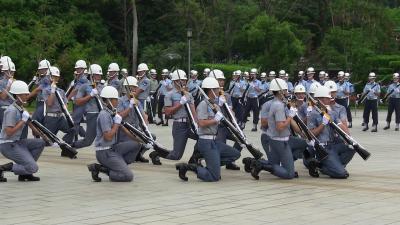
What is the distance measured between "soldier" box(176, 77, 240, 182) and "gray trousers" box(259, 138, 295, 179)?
788mm

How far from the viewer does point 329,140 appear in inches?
512

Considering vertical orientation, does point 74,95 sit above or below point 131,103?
below

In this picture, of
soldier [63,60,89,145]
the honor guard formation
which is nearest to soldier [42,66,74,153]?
the honor guard formation

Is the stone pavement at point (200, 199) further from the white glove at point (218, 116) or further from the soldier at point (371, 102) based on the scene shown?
the soldier at point (371, 102)

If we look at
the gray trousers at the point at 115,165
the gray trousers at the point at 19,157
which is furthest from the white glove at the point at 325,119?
the gray trousers at the point at 19,157

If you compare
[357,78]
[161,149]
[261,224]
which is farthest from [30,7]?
[261,224]

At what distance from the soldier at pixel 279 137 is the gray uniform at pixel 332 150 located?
2.19 ft

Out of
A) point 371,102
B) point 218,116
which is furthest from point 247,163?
point 371,102

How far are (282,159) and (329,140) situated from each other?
1.14 meters

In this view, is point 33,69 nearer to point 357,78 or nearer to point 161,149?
point 357,78

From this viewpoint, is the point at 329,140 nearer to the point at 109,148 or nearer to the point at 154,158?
the point at 154,158

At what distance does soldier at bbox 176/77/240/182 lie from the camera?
1218 cm

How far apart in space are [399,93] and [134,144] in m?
13.3

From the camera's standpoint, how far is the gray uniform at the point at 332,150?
41.3 ft
